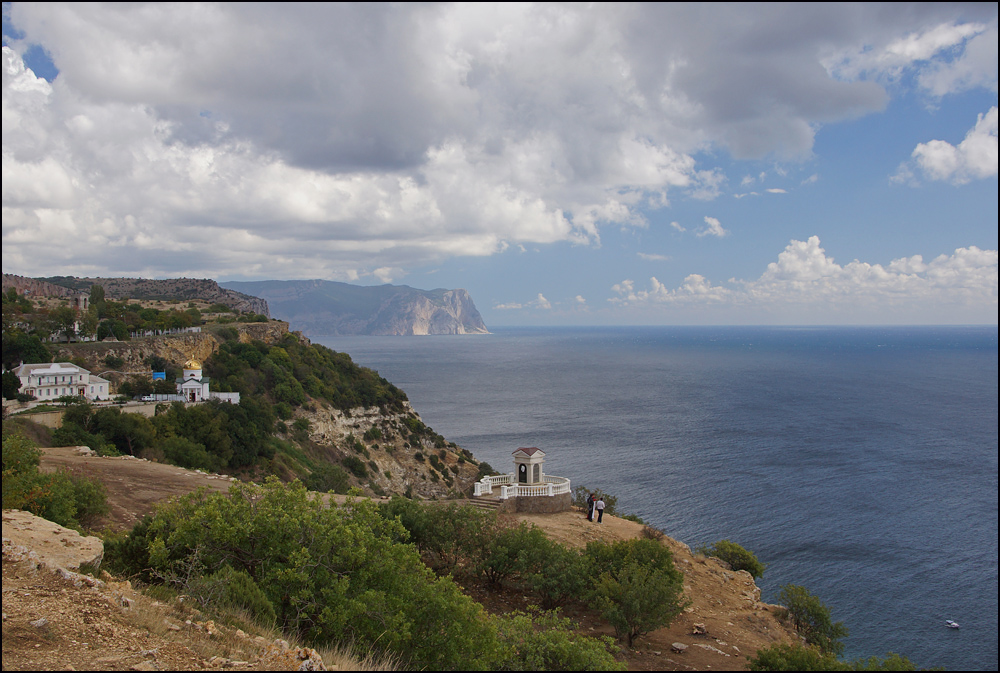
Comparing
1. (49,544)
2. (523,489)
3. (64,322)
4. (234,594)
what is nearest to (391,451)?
(523,489)

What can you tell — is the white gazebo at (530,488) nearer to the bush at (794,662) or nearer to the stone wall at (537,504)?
the stone wall at (537,504)

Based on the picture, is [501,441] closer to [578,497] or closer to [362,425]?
[362,425]

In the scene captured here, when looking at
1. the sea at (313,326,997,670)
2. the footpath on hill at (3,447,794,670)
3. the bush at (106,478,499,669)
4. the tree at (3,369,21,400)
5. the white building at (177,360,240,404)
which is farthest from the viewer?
the white building at (177,360,240,404)

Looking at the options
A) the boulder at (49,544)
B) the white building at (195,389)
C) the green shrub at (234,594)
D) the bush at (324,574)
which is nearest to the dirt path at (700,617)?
the bush at (324,574)

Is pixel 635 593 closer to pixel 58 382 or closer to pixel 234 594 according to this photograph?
pixel 234 594

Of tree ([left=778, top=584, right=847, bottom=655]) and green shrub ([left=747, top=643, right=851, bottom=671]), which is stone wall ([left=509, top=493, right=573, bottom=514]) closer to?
tree ([left=778, top=584, right=847, bottom=655])

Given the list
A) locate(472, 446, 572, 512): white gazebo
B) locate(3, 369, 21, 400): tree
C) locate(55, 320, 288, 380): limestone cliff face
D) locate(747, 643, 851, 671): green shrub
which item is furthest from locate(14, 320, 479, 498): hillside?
locate(747, 643, 851, 671): green shrub

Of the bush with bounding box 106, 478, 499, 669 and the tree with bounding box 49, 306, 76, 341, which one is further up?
the tree with bounding box 49, 306, 76, 341
